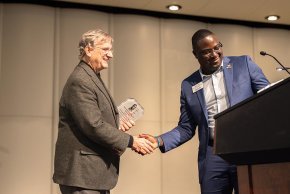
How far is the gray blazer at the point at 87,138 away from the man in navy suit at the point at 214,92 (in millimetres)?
461

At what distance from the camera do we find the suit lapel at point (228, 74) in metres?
2.23

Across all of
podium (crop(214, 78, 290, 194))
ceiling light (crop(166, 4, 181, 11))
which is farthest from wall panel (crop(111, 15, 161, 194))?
podium (crop(214, 78, 290, 194))

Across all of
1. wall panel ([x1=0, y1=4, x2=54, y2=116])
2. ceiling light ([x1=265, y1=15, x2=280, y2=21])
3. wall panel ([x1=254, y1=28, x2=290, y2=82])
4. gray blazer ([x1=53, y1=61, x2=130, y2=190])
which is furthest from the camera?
wall panel ([x1=254, y1=28, x2=290, y2=82])

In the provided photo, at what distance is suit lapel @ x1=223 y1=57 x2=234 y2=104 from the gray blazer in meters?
0.60

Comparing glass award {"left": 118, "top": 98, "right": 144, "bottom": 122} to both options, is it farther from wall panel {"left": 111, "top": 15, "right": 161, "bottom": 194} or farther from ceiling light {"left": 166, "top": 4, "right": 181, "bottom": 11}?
ceiling light {"left": 166, "top": 4, "right": 181, "bottom": 11}

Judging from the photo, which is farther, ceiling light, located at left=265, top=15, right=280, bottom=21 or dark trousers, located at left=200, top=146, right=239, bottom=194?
ceiling light, located at left=265, top=15, right=280, bottom=21

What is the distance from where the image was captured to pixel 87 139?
6.51 ft

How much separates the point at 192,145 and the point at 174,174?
36 centimetres

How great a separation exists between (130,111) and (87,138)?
0.57 m

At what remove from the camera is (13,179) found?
386 centimetres

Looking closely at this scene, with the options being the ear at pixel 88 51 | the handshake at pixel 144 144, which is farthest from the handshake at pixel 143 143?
the ear at pixel 88 51

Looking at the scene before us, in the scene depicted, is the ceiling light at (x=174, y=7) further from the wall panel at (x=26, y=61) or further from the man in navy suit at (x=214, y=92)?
the man in navy suit at (x=214, y=92)

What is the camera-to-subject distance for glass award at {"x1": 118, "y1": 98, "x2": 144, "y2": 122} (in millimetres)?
2490

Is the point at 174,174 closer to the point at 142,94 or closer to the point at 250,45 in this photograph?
the point at 142,94
